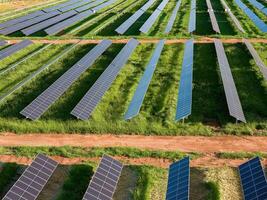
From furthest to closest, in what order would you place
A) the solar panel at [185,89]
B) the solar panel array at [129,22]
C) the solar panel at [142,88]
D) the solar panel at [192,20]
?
the solar panel array at [129,22], the solar panel at [192,20], the solar panel at [142,88], the solar panel at [185,89]

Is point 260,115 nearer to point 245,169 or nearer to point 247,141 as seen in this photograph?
point 247,141

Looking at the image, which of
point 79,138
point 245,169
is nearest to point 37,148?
point 79,138

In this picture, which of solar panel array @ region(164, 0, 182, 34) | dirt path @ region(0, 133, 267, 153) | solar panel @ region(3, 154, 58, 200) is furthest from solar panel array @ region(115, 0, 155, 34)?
solar panel @ region(3, 154, 58, 200)

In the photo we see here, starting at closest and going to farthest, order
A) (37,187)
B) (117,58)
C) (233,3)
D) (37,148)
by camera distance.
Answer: (37,187) < (37,148) < (117,58) < (233,3)

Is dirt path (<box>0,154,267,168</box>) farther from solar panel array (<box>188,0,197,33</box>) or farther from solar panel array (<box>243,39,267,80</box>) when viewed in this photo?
solar panel array (<box>188,0,197,33</box>)

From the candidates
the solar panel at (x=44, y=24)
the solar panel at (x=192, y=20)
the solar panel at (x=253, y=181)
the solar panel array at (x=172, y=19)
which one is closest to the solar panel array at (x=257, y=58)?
the solar panel at (x=192, y=20)

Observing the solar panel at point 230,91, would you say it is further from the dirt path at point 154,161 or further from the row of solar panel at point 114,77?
the dirt path at point 154,161
